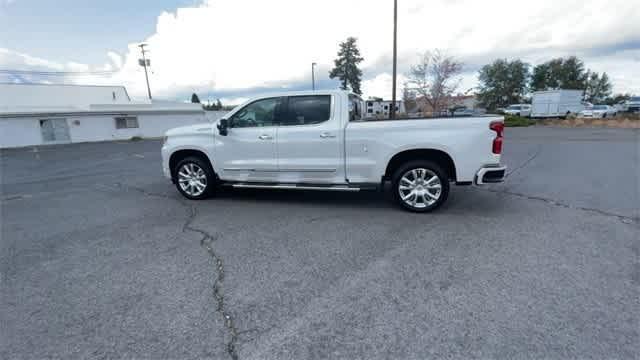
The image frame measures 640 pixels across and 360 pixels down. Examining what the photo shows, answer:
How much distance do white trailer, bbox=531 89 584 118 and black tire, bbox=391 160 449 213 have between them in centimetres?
3201

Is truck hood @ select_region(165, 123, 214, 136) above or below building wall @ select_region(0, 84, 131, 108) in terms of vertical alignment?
below

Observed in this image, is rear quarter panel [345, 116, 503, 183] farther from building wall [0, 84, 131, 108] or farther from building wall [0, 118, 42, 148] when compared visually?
building wall [0, 84, 131, 108]

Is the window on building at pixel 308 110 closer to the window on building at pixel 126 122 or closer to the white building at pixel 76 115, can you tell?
the white building at pixel 76 115

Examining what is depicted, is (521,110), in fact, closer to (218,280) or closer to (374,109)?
(374,109)

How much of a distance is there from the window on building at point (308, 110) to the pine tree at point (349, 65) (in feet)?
178

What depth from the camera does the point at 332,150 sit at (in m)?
5.12

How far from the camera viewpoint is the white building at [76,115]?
80.4 ft

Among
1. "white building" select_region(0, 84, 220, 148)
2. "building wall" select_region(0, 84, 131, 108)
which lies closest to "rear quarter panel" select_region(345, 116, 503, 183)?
"white building" select_region(0, 84, 220, 148)

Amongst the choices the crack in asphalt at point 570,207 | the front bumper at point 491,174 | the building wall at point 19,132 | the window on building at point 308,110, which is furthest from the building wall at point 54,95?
the front bumper at point 491,174

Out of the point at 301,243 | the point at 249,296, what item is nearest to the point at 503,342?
the point at 249,296

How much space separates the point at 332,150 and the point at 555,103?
32888 millimetres

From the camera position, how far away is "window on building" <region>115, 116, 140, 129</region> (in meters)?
28.7

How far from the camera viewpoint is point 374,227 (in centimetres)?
442

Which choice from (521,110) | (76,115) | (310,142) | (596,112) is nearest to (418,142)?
(310,142)
